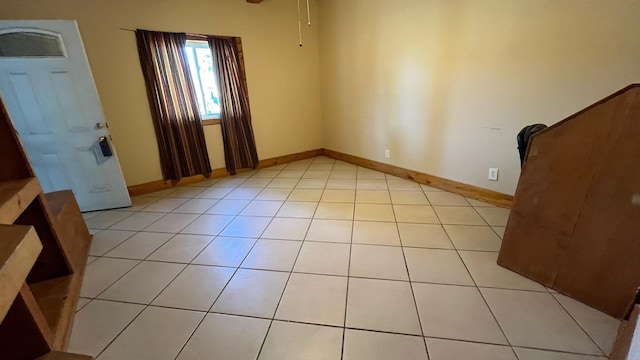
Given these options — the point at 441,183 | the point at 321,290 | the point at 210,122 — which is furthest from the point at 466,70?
the point at 210,122

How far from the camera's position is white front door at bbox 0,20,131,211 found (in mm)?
2467

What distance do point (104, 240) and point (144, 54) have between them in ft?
7.24

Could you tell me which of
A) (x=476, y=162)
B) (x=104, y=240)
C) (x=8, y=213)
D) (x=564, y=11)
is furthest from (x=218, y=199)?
(x=564, y=11)

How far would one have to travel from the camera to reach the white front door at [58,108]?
2.47 m

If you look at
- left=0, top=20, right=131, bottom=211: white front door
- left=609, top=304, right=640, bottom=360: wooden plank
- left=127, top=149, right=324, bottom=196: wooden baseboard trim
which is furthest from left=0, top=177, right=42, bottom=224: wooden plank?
left=609, top=304, right=640, bottom=360: wooden plank

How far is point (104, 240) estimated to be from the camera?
7.85 feet

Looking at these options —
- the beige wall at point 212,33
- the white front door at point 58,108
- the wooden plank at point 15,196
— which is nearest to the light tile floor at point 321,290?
the white front door at point 58,108

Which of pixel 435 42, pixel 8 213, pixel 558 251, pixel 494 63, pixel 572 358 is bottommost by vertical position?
pixel 572 358

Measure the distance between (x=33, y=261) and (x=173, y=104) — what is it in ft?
10.7

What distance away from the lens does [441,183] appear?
3.23 metres

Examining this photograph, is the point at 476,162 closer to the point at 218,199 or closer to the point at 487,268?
the point at 487,268

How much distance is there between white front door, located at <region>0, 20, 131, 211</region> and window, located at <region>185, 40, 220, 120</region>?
1207mm

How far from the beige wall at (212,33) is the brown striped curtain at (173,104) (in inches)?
4.2

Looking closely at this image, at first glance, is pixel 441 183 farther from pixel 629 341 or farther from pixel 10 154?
pixel 10 154
